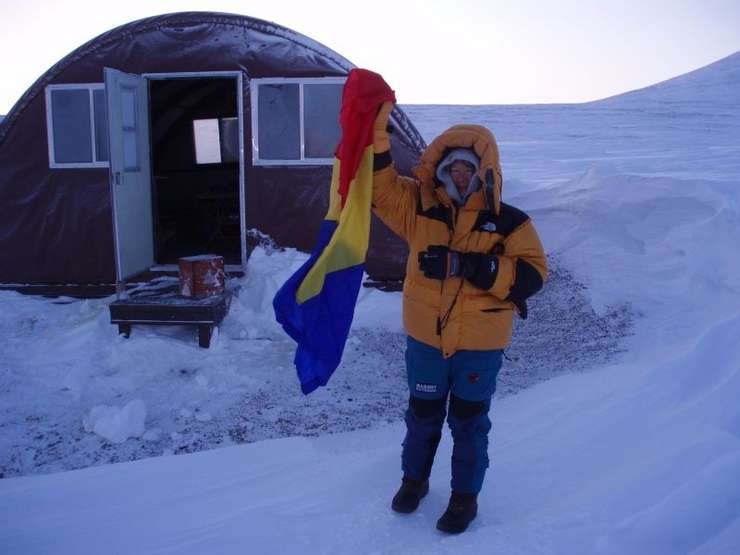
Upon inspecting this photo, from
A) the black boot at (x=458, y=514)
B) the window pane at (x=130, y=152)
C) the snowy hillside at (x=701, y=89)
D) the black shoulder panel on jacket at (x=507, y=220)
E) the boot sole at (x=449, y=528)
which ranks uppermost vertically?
the snowy hillside at (x=701, y=89)

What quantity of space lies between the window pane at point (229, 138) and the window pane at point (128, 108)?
5.68m

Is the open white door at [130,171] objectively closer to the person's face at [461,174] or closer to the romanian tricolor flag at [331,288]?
the romanian tricolor flag at [331,288]

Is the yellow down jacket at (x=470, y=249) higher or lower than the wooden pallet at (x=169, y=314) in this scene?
higher

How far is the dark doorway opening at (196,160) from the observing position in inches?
420

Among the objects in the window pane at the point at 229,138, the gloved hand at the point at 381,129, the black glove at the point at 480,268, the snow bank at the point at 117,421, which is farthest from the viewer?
the window pane at the point at 229,138

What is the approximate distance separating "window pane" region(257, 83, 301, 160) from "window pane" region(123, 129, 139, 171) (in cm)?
135

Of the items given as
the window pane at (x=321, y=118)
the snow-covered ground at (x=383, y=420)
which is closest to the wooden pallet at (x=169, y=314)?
the snow-covered ground at (x=383, y=420)

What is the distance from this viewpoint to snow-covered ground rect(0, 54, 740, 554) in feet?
9.77

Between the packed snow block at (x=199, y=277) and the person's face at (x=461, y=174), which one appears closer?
the person's face at (x=461, y=174)

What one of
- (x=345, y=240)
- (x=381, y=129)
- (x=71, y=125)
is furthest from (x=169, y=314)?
(x=381, y=129)

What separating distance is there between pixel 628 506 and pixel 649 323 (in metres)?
3.05

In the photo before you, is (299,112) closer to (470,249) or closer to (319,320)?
(319,320)

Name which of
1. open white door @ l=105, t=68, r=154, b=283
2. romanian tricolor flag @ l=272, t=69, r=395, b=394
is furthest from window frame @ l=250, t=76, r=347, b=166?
romanian tricolor flag @ l=272, t=69, r=395, b=394

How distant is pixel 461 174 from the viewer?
2.93 meters
